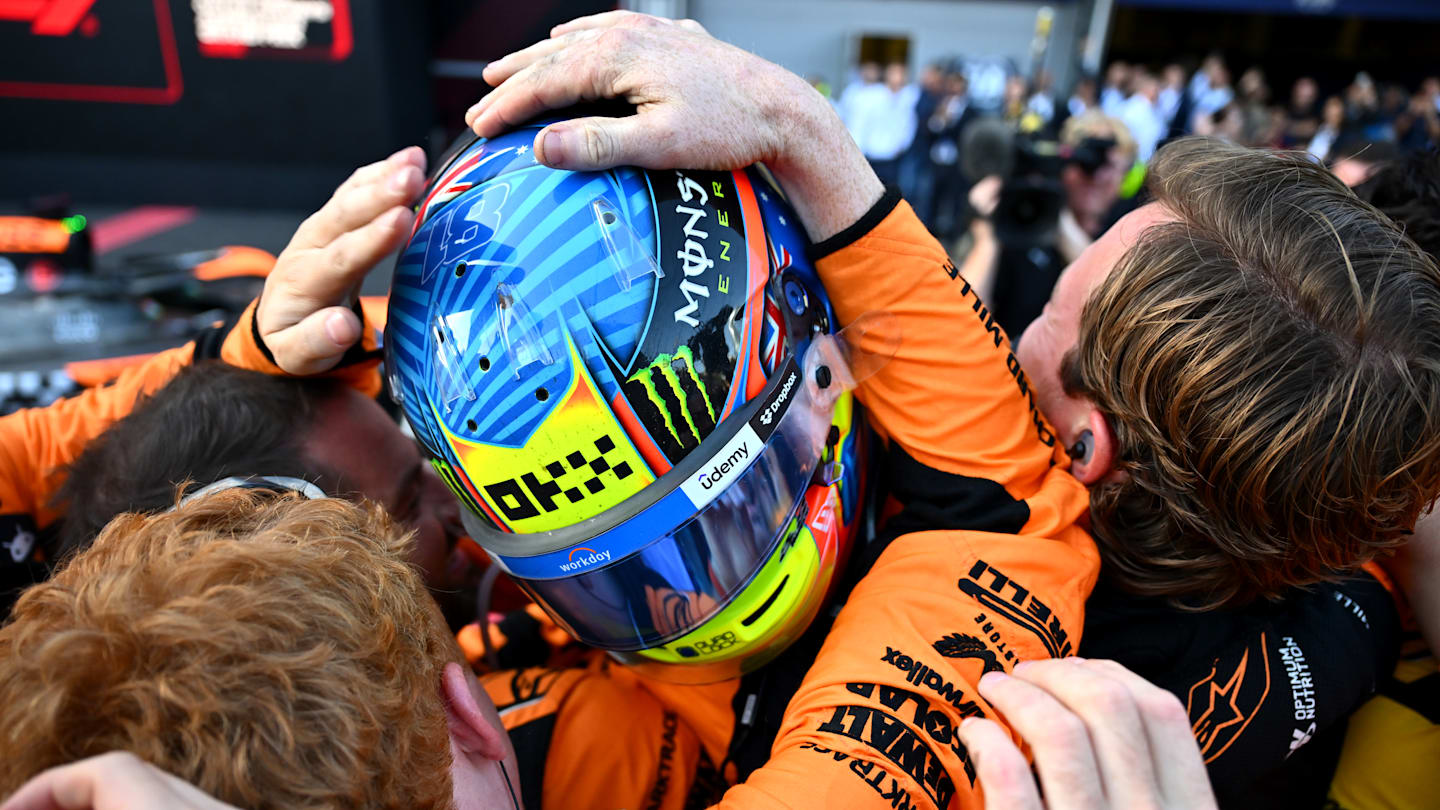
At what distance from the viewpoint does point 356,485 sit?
1465 mm

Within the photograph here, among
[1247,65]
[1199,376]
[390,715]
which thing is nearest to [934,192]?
[1199,376]

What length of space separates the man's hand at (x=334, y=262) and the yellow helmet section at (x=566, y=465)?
0.31 m

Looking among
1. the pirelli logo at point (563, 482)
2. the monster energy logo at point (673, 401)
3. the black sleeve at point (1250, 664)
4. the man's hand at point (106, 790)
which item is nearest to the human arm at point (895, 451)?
the black sleeve at point (1250, 664)

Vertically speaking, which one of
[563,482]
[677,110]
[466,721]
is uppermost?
[677,110]

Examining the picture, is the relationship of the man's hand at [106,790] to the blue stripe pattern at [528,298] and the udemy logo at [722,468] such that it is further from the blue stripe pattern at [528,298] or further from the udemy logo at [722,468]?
the udemy logo at [722,468]

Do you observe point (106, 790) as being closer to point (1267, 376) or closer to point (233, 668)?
point (233, 668)

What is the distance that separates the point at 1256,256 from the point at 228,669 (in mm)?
1329

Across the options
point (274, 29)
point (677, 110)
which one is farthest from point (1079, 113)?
point (677, 110)

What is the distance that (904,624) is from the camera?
43.7 inches

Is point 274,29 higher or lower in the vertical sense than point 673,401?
lower

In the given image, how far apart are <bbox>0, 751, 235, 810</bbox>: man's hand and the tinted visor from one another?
0.53 m

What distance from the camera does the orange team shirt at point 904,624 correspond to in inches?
40.8

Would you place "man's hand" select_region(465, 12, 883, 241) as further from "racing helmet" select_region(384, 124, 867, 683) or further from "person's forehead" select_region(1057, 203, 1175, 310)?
"person's forehead" select_region(1057, 203, 1175, 310)

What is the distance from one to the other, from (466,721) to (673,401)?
0.47m
